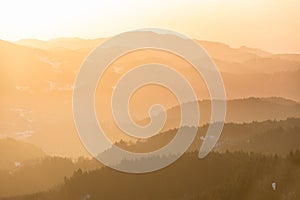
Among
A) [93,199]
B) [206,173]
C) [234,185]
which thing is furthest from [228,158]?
[93,199]

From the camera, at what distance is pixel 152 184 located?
481 feet

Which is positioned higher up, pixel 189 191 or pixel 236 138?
pixel 236 138

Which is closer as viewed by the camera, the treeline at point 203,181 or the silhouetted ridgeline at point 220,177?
the treeline at point 203,181

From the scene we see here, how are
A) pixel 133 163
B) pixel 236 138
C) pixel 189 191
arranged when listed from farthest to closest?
pixel 236 138
pixel 133 163
pixel 189 191

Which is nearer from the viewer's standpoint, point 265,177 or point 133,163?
point 265,177

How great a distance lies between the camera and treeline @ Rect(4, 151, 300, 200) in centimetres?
10088

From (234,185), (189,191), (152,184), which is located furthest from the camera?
(152,184)

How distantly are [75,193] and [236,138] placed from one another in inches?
3019

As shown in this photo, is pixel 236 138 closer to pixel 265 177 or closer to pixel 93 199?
pixel 93 199

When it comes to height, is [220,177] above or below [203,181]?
above

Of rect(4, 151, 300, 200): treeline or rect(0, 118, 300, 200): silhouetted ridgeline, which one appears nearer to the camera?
rect(4, 151, 300, 200): treeline

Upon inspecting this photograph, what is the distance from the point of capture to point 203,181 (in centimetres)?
13738

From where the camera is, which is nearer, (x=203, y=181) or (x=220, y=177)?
(x=220, y=177)

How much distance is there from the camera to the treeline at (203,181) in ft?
331
